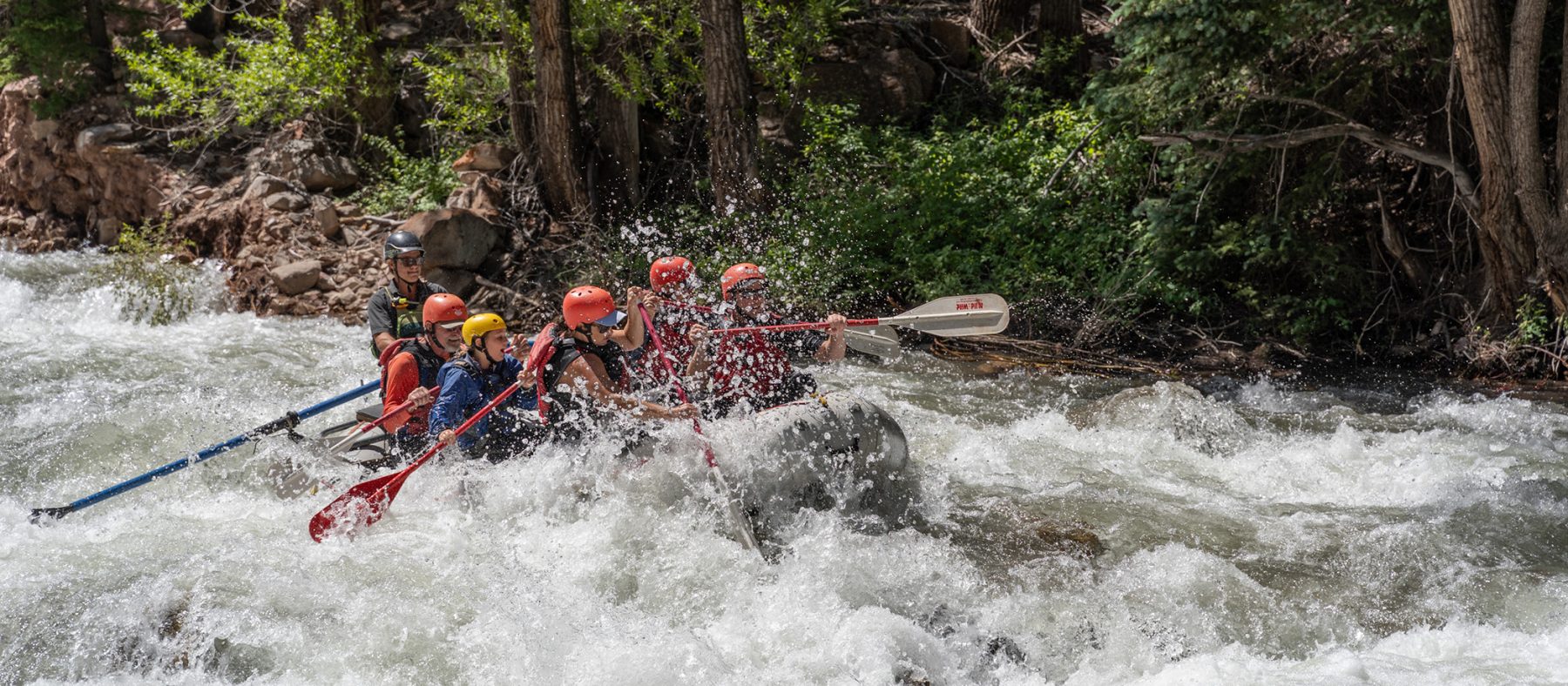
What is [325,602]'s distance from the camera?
16.6ft

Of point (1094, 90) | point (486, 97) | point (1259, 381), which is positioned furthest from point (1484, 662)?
point (486, 97)

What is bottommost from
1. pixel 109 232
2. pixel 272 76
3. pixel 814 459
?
pixel 109 232

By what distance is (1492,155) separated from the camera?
8.25m

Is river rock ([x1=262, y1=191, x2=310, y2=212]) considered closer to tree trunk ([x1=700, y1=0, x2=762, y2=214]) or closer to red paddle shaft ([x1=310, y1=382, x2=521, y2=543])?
tree trunk ([x1=700, y1=0, x2=762, y2=214])

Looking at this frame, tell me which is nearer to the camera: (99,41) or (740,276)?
(740,276)

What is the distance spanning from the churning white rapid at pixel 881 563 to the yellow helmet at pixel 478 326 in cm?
63

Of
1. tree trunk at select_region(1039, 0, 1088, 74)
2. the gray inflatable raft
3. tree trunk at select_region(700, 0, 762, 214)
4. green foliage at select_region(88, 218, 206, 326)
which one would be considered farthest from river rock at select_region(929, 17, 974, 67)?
green foliage at select_region(88, 218, 206, 326)

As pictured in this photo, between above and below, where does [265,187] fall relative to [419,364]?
below

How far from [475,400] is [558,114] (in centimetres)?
562

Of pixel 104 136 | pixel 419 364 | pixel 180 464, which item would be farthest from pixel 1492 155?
pixel 104 136

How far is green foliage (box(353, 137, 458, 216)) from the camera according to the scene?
1227 centimetres

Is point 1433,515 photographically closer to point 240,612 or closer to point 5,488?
point 240,612

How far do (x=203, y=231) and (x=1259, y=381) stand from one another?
10.2 meters

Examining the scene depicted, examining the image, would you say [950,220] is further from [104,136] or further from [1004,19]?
[104,136]
